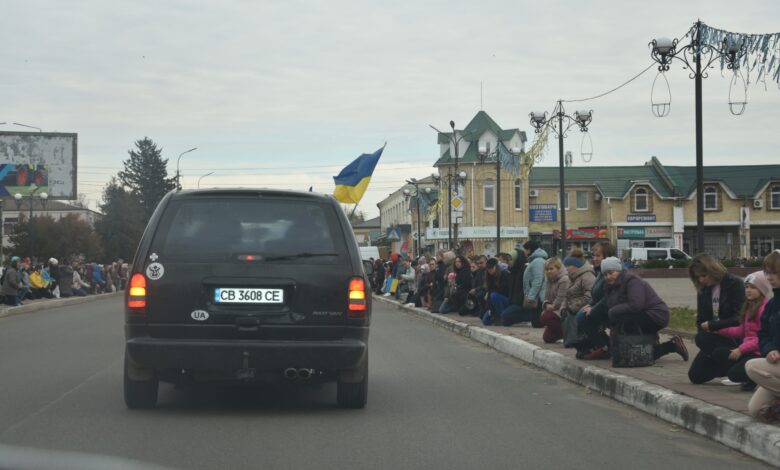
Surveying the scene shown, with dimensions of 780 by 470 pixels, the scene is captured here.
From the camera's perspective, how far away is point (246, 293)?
7.73m

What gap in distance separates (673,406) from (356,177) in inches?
916

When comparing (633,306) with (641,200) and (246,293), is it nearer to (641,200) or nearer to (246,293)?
(246,293)

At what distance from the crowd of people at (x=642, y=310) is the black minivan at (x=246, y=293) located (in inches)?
123

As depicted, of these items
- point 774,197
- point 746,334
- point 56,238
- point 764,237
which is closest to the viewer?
point 746,334

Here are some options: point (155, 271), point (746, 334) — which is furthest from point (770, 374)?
point (155, 271)

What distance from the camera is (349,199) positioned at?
103 feet

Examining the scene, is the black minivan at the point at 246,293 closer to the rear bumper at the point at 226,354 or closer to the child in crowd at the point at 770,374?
the rear bumper at the point at 226,354

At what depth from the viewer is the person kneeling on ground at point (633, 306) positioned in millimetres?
10516

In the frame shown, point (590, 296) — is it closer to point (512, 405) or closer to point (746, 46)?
point (512, 405)

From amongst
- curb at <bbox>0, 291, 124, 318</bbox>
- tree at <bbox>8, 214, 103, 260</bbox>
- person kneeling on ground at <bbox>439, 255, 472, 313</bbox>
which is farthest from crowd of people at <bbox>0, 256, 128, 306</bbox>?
tree at <bbox>8, 214, 103, 260</bbox>

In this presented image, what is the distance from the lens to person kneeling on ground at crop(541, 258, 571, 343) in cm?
1415

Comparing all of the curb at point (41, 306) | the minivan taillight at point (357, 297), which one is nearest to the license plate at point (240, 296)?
the minivan taillight at point (357, 297)

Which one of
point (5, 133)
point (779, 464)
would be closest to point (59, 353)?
point (779, 464)

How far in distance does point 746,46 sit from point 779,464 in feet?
34.2
